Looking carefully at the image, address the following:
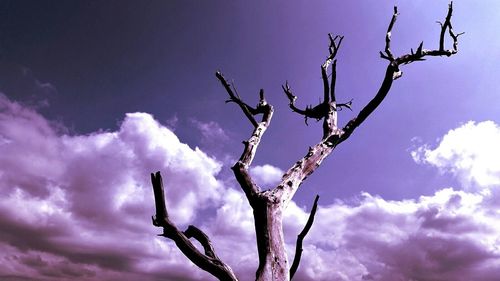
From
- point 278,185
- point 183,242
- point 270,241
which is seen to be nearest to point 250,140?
point 278,185

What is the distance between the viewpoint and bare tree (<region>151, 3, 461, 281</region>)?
335 centimetres

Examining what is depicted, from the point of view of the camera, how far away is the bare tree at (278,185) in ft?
11.0

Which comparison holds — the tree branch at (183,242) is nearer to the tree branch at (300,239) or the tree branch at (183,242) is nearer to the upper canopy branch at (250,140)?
the tree branch at (300,239)

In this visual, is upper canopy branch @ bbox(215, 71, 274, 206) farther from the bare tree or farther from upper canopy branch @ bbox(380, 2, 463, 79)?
upper canopy branch @ bbox(380, 2, 463, 79)

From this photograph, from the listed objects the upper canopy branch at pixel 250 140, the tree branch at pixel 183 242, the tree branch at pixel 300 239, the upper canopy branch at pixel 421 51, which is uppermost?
the upper canopy branch at pixel 421 51

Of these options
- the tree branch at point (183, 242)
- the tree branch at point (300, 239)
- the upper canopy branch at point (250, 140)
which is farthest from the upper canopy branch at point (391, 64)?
the tree branch at point (183, 242)

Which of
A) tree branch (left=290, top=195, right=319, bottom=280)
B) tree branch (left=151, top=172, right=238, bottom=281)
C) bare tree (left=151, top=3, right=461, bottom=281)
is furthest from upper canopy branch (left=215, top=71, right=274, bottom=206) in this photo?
tree branch (left=151, top=172, right=238, bottom=281)

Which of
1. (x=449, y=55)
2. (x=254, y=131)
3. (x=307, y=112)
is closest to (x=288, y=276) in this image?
(x=254, y=131)

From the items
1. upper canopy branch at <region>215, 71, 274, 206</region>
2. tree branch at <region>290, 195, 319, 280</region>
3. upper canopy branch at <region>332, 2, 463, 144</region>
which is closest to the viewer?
tree branch at <region>290, 195, 319, 280</region>

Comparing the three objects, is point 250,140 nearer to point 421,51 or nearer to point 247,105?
point 247,105

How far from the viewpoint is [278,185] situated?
15.2ft

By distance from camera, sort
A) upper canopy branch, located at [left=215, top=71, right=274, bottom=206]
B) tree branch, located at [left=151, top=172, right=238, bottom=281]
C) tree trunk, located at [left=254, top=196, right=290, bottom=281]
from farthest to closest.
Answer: upper canopy branch, located at [left=215, top=71, right=274, bottom=206] < tree trunk, located at [left=254, top=196, right=290, bottom=281] < tree branch, located at [left=151, top=172, right=238, bottom=281]

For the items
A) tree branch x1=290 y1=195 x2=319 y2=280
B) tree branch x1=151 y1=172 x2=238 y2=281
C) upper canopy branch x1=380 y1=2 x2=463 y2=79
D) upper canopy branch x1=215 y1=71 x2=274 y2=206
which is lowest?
tree branch x1=151 y1=172 x2=238 y2=281

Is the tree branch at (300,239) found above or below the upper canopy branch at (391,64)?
below
